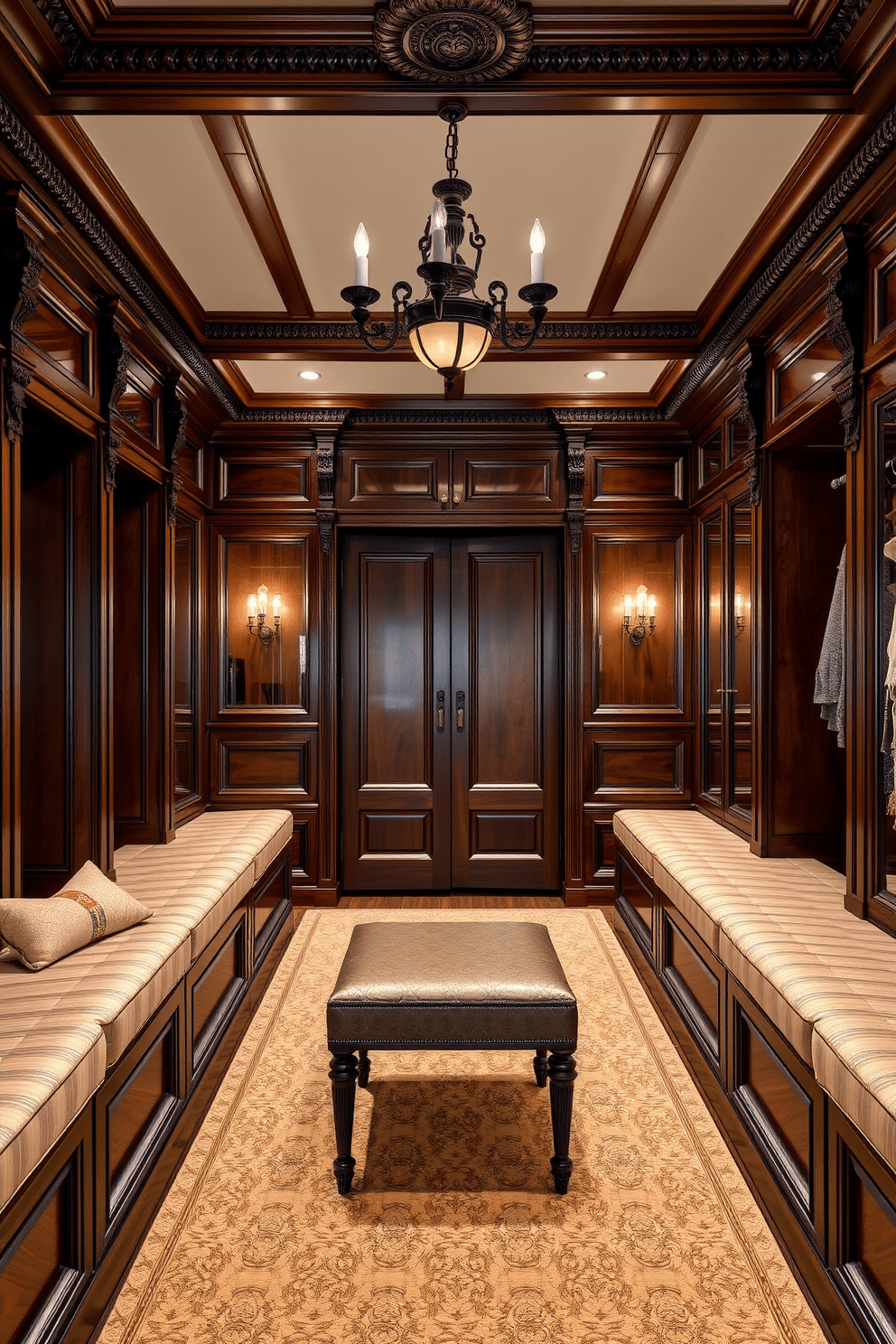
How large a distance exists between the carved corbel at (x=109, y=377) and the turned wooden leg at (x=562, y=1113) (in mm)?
2387

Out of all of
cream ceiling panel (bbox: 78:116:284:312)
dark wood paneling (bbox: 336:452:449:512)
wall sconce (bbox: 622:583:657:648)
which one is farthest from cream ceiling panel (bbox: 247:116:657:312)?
wall sconce (bbox: 622:583:657:648)

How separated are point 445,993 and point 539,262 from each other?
1.88m

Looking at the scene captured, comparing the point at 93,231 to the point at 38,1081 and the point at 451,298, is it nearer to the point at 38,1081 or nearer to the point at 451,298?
the point at 451,298

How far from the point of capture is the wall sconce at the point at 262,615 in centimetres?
466

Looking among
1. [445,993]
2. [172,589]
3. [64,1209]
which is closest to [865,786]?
[445,993]

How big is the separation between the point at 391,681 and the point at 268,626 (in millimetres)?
788

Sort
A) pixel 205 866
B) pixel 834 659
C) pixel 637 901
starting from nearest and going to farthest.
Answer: pixel 834 659 < pixel 205 866 < pixel 637 901

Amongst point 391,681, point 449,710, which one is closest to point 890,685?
point 449,710

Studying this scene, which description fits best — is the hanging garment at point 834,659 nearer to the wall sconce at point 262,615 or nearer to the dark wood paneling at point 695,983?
the dark wood paneling at point 695,983

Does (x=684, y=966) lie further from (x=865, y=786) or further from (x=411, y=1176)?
(x=411, y=1176)

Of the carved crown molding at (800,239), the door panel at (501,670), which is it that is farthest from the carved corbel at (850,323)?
the door panel at (501,670)

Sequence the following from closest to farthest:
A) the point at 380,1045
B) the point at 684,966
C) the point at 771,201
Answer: the point at 380,1045, the point at 771,201, the point at 684,966

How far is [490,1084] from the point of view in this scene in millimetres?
2676

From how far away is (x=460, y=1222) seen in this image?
201 centimetres
